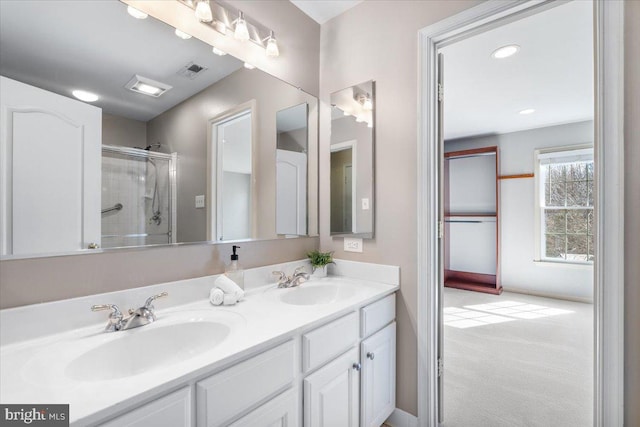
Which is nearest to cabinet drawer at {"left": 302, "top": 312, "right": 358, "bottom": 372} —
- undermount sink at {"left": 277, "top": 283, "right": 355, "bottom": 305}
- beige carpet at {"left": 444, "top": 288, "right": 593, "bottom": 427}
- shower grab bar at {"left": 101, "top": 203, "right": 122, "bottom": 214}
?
undermount sink at {"left": 277, "top": 283, "right": 355, "bottom": 305}

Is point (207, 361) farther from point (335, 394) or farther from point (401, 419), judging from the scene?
point (401, 419)

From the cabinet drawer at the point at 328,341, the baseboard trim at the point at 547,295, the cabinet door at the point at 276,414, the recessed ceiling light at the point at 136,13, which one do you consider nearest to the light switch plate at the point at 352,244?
the cabinet drawer at the point at 328,341

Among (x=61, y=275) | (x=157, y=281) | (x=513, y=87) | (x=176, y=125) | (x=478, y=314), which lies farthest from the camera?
(x=478, y=314)

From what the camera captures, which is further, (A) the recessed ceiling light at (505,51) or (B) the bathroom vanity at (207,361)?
(A) the recessed ceiling light at (505,51)

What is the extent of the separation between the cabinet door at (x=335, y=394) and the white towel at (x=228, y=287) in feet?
1.51

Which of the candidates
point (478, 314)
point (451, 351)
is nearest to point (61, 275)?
point (451, 351)

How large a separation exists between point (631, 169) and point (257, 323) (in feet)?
5.01

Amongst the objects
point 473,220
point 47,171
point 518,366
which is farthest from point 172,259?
point 473,220

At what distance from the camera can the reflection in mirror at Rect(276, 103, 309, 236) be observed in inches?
73.2

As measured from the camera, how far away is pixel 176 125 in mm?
1352

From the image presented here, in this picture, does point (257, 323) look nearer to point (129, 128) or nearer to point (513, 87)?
point (129, 128)

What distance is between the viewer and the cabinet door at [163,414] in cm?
65

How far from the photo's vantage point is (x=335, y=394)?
1.25 metres

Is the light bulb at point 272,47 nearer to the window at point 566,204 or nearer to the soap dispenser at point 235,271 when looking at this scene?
the soap dispenser at point 235,271
